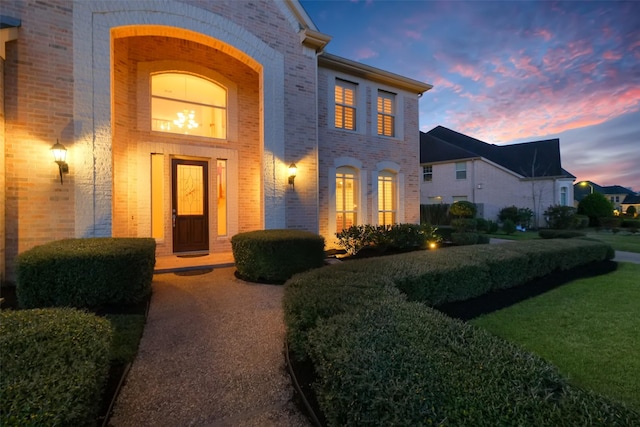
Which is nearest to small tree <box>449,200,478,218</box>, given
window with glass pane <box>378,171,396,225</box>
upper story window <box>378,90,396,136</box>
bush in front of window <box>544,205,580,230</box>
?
bush in front of window <box>544,205,580,230</box>

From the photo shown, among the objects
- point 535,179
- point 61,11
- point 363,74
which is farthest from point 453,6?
point 535,179

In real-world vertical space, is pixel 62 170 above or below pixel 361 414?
above

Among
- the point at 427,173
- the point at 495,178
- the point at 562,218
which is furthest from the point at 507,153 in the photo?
the point at 562,218

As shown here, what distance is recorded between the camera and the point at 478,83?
1245 centimetres

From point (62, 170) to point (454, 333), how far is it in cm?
686

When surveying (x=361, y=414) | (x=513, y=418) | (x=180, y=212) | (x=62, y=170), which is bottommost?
(x=361, y=414)

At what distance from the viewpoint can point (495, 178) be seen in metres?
20.4

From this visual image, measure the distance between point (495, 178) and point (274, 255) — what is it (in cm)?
2009

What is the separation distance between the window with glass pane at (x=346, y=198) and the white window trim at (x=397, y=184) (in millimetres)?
698

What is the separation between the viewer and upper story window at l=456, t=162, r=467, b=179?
790 inches

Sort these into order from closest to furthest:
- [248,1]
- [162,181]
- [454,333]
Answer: [454,333], [248,1], [162,181]

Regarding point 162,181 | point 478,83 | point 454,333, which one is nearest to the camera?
point 454,333

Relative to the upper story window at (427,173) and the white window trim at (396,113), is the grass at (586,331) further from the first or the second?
the upper story window at (427,173)

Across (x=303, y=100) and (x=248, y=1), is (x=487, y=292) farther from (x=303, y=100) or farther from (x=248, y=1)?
(x=248, y=1)
